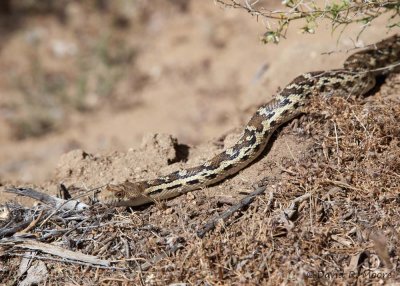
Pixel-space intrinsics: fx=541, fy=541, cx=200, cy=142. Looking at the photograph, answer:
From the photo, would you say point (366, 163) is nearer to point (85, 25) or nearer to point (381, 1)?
point (381, 1)

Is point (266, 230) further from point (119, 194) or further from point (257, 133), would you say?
point (119, 194)

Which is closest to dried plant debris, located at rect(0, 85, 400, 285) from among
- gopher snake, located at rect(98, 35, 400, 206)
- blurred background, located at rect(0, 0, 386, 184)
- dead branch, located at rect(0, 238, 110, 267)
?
dead branch, located at rect(0, 238, 110, 267)

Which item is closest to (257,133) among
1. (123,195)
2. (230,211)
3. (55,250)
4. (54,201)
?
(230,211)

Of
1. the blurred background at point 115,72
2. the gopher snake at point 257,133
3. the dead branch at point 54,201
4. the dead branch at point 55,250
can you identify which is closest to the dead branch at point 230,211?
the gopher snake at point 257,133

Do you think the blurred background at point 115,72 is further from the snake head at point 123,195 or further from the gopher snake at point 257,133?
the snake head at point 123,195

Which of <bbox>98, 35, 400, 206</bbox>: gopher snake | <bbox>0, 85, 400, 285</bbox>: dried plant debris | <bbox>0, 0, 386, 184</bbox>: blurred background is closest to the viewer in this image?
<bbox>0, 85, 400, 285</bbox>: dried plant debris

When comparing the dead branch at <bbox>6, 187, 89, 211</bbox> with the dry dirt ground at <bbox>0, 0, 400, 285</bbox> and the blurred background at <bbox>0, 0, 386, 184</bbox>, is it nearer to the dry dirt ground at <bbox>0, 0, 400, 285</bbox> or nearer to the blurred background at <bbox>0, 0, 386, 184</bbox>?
the dry dirt ground at <bbox>0, 0, 400, 285</bbox>

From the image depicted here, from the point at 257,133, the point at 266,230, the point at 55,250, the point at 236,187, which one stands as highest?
the point at 257,133
